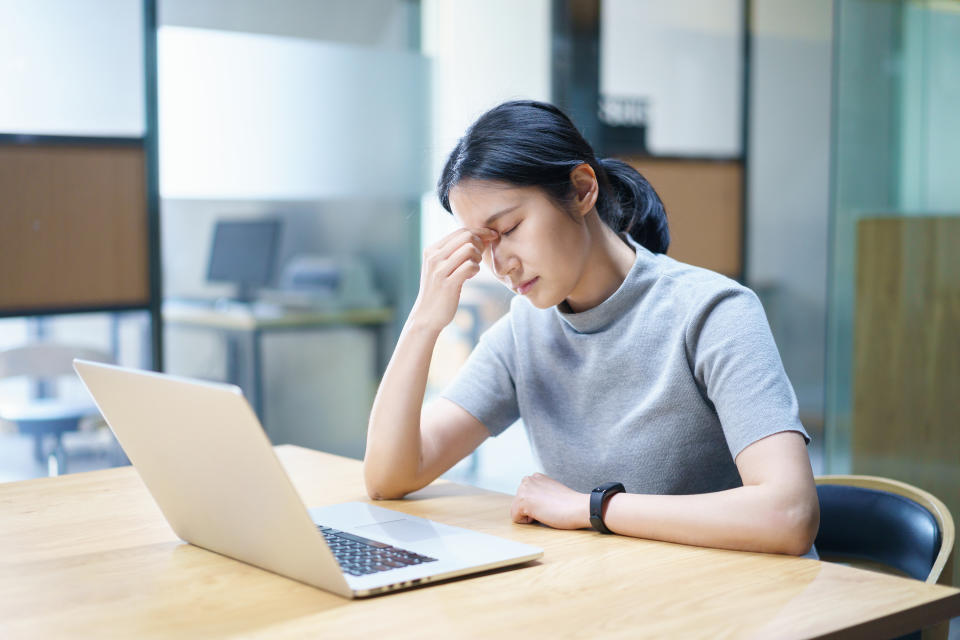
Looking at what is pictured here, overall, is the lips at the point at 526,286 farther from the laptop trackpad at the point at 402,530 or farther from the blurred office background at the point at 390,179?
the blurred office background at the point at 390,179

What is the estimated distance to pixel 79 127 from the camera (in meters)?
2.87

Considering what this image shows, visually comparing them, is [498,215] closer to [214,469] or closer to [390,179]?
[214,469]

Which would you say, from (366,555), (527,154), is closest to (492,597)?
(366,555)

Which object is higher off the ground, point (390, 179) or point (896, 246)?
point (390, 179)

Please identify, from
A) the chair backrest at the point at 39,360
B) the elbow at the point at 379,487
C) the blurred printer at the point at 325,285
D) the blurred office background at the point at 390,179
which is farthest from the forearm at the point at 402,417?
the blurred printer at the point at 325,285

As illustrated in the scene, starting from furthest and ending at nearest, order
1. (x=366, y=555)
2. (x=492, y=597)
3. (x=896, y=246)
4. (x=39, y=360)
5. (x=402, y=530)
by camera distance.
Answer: (x=896, y=246) < (x=39, y=360) < (x=402, y=530) < (x=366, y=555) < (x=492, y=597)

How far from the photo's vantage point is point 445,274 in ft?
4.90

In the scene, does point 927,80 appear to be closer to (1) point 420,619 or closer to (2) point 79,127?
(2) point 79,127

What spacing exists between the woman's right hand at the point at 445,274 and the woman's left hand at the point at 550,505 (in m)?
0.30

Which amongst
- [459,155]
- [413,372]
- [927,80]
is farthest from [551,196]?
[927,80]

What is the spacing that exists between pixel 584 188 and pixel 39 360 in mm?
A: 1905

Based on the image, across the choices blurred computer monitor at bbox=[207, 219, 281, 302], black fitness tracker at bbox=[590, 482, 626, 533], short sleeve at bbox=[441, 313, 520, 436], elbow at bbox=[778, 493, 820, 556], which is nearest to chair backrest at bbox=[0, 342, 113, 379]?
blurred computer monitor at bbox=[207, 219, 281, 302]

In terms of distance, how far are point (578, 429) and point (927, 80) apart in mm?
2219

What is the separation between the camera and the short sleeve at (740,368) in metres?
1.22
